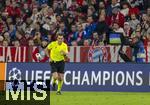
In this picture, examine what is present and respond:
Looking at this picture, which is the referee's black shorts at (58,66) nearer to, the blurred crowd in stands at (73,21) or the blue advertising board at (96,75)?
the blue advertising board at (96,75)

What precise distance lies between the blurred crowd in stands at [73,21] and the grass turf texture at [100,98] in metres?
2.41

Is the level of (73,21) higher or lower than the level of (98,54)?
higher

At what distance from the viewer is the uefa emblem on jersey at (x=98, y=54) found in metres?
27.4

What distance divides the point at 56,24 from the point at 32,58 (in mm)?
2550

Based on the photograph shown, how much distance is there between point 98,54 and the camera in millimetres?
27578

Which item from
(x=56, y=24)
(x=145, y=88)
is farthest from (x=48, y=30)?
(x=145, y=88)

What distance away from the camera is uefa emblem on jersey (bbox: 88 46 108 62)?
89.9 feet

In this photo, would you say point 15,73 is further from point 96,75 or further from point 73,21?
point 73,21

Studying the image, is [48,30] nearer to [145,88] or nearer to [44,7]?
[44,7]

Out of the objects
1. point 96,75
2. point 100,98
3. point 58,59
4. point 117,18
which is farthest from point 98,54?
point 100,98

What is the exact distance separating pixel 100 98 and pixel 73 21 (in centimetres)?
667

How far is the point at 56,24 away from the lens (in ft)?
98.9

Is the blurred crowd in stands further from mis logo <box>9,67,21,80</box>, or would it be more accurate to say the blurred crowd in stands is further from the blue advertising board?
mis logo <box>9,67,21,80</box>

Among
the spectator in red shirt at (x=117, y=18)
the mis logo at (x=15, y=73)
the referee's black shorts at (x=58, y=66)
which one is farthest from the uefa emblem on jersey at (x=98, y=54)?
the mis logo at (x=15, y=73)
